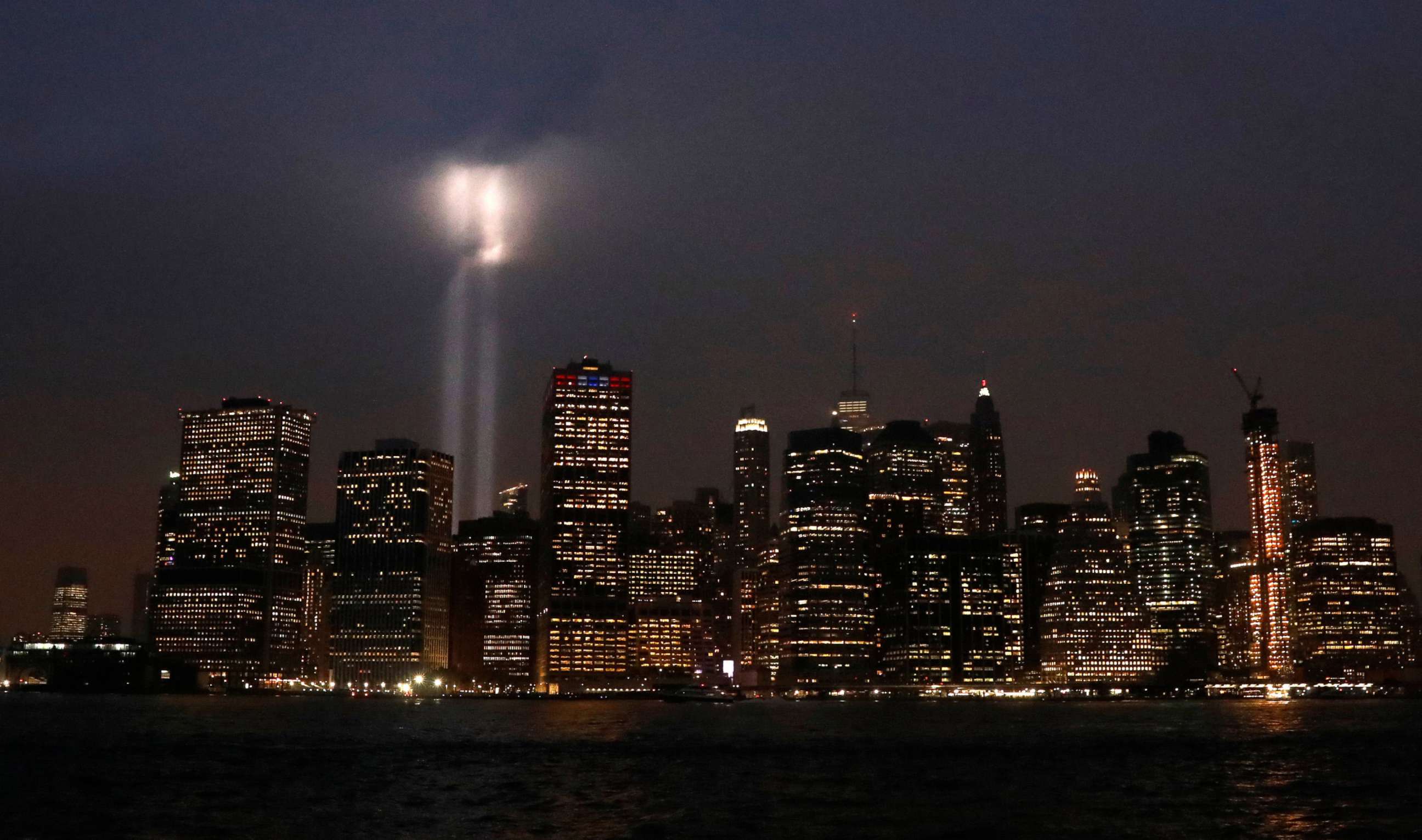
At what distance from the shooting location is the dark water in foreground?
3000 inches

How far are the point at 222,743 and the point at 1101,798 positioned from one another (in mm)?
86079

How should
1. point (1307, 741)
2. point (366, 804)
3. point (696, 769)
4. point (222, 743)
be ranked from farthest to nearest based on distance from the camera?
1. point (1307, 741)
2. point (222, 743)
3. point (696, 769)
4. point (366, 804)

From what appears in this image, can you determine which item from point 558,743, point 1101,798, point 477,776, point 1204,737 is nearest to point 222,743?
point 558,743

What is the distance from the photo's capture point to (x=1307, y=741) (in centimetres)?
16112

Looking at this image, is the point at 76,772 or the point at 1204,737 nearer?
the point at 76,772

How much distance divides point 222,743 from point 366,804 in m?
65.0

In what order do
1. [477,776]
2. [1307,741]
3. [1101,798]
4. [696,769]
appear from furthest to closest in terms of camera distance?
[1307,741] < [696,769] < [477,776] < [1101,798]

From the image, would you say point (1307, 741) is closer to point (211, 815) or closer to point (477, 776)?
point (477, 776)

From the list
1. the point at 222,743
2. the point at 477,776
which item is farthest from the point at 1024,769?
the point at 222,743

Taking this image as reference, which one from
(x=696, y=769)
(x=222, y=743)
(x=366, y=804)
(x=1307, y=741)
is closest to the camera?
(x=366, y=804)

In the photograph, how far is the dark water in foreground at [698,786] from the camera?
76.2 metres

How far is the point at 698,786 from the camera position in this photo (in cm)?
9925

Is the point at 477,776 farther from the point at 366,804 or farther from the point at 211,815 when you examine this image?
the point at 211,815

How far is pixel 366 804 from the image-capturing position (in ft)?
282
